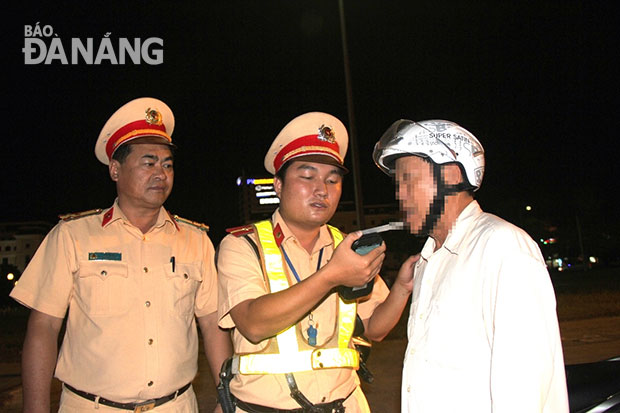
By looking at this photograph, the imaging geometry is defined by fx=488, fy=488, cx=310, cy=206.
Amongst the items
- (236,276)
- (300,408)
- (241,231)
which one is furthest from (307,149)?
(300,408)

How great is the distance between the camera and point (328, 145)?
10.2ft

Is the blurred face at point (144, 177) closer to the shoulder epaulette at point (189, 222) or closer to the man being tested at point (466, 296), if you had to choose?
the shoulder epaulette at point (189, 222)

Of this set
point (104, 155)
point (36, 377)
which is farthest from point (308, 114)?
point (36, 377)

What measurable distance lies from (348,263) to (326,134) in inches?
45.6

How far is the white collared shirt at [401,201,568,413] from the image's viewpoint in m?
1.75

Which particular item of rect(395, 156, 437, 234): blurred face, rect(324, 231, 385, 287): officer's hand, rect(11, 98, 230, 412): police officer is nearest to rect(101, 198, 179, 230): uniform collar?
rect(11, 98, 230, 412): police officer

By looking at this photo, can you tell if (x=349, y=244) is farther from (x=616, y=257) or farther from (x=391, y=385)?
(x=616, y=257)

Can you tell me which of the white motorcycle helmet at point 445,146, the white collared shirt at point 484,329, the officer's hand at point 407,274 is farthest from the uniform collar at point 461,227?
the officer's hand at point 407,274

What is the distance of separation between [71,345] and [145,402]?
0.58m

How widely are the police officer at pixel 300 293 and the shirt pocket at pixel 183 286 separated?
22.5 inches

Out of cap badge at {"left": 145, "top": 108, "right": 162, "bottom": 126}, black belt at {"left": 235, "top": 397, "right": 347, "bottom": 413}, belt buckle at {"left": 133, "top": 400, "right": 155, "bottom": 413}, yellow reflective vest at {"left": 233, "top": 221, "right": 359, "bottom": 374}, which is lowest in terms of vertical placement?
belt buckle at {"left": 133, "top": 400, "right": 155, "bottom": 413}

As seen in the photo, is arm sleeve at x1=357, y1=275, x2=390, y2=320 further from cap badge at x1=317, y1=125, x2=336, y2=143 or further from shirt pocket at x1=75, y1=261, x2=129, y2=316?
shirt pocket at x1=75, y1=261, x2=129, y2=316

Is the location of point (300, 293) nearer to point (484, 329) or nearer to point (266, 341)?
point (266, 341)

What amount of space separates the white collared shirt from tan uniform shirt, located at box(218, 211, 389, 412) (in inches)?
22.1
